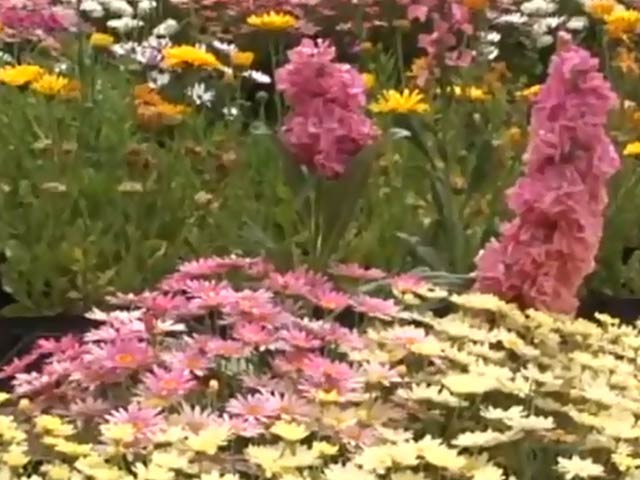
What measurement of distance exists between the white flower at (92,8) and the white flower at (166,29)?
196 millimetres

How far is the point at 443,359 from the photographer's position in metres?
2.63

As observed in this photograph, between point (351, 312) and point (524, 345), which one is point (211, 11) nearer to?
point (351, 312)

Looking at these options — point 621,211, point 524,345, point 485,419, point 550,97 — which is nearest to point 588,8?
point 621,211

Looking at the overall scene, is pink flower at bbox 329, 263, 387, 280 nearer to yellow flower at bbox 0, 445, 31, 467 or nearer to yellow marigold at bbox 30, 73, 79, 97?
yellow flower at bbox 0, 445, 31, 467

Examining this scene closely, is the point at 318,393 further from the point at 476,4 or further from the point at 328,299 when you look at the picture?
the point at 476,4

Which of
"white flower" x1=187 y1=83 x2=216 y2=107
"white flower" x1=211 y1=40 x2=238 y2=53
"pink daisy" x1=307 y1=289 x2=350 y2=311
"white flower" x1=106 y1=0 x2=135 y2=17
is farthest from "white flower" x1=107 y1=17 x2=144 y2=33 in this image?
"pink daisy" x1=307 y1=289 x2=350 y2=311

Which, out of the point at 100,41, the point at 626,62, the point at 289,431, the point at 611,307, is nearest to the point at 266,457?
the point at 289,431

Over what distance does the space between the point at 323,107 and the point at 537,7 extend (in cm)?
319

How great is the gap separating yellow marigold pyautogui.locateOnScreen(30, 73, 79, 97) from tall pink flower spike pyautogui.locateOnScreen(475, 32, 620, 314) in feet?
5.20

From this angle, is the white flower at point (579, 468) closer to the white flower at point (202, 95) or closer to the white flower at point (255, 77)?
the white flower at point (202, 95)

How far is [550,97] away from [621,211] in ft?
4.01

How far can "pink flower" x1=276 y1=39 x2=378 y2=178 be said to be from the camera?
325cm

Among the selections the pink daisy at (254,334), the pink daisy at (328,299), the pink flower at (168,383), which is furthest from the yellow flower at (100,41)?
the pink flower at (168,383)

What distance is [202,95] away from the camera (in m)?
4.99
